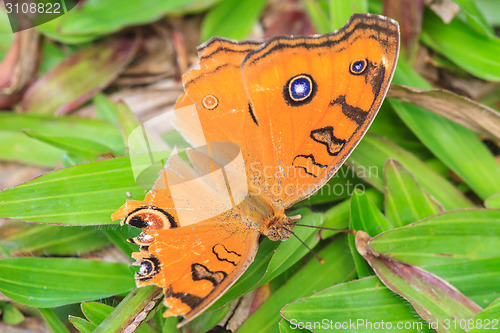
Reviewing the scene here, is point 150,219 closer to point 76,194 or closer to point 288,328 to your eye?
point 76,194

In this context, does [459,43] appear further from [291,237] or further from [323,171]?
[291,237]

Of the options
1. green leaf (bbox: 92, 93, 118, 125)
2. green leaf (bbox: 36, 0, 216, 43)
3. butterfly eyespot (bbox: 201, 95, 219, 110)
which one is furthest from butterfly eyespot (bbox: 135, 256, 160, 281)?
green leaf (bbox: 36, 0, 216, 43)

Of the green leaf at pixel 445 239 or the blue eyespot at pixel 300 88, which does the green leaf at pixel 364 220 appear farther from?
the blue eyespot at pixel 300 88

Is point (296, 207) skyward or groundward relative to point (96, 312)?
skyward

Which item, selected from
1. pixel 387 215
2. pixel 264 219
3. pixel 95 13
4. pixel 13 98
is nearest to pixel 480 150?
pixel 387 215
